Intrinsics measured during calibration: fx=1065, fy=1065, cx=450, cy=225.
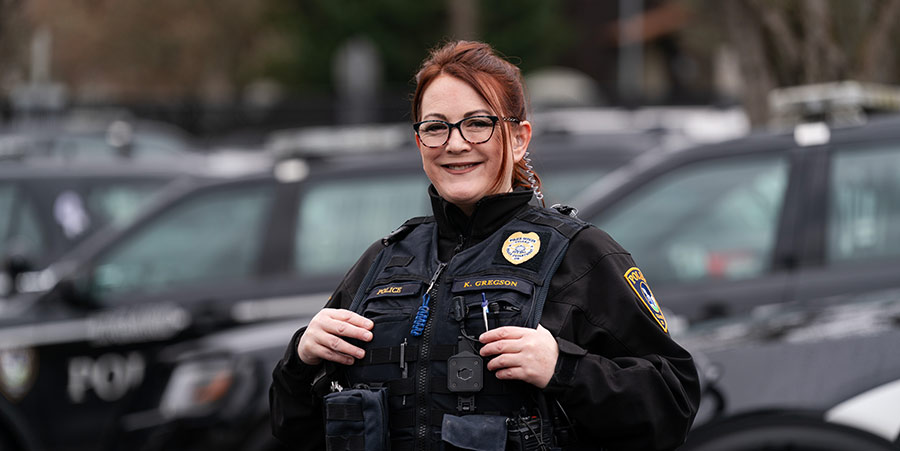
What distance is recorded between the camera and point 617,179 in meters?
4.80

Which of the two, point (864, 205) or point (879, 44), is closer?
point (864, 205)

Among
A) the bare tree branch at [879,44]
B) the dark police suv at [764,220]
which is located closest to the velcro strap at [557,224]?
the dark police suv at [764,220]

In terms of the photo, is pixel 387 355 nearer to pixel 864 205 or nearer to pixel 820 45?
pixel 864 205

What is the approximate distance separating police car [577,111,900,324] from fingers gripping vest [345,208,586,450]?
2.42 m

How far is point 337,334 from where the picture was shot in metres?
2.08

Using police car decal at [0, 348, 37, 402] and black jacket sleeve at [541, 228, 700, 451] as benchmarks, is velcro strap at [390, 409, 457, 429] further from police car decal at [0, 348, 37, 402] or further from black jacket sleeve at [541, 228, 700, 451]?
police car decal at [0, 348, 37, 402]

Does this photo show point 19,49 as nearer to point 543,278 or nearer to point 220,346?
point 220,346

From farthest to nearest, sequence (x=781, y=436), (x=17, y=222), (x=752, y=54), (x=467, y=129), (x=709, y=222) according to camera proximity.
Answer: (x=752, y=54)
(x=17, y=222)
(x=709, y=222)
(x=781, y=436)
(x=467, y=129)

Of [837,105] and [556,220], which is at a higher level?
[837,105]

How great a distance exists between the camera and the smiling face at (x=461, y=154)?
215cm

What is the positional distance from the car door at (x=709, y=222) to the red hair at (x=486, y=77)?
7.82 ft

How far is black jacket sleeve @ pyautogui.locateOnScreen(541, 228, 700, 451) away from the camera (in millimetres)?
1969

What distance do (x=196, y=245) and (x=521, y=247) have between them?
12.5 ft

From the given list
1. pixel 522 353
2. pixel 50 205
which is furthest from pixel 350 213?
pixel 522 353
